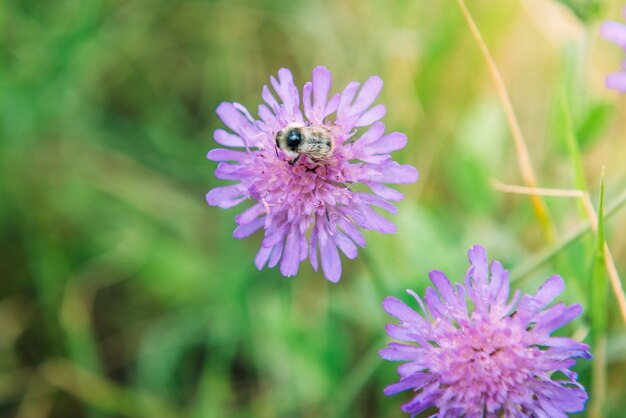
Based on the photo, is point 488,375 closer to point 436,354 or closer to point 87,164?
point 436,354

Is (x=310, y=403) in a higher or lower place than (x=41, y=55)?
lower

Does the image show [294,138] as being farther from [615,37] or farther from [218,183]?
[218,183]

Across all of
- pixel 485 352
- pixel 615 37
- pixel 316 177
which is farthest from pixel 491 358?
pixel 615 37

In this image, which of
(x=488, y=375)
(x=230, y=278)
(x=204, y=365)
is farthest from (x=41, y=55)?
(x=488, y=375)

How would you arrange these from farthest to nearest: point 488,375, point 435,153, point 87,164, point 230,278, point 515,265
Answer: point 87,164
point 435,153
point 230,278
point 515,265
point 488,375

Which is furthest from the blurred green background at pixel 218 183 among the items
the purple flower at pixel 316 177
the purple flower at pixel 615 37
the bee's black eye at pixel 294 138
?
the bee's black eye at pixel 294 138

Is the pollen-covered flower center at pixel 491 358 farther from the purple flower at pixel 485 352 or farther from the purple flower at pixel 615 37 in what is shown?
the purple flower at pixel 615 37
